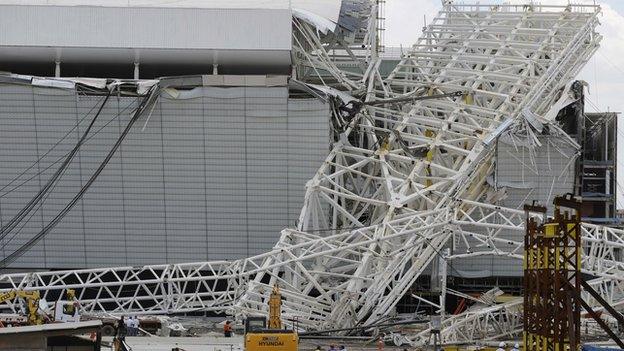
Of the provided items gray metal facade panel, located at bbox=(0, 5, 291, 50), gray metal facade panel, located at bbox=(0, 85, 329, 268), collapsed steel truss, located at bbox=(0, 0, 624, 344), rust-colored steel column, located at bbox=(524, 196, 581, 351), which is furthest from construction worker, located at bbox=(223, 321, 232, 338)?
rust-colored steel column, located at bbox=(524, 196, 581, 351)

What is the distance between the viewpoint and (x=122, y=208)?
93.3 m

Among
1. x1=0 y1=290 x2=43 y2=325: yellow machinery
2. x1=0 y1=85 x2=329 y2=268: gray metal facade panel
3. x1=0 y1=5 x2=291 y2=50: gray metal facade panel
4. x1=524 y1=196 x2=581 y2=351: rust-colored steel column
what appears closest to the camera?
x1=524 y1=196 x2=581 y2=351: rust-colored steel column

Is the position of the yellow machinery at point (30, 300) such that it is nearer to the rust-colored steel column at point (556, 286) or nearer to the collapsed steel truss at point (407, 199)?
the collapsed steel truss at point (407, 199)

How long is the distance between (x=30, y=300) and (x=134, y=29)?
25.3 meters

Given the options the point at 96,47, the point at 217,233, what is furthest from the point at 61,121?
the point at 217,233

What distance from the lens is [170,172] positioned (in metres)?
93.2

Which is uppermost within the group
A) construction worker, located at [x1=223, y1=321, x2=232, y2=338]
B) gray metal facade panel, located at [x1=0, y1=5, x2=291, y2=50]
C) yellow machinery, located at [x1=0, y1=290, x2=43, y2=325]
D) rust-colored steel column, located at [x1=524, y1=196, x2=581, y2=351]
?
gray metal facade panel, located at [x1=0, y1=5, x2=291, y2=50]

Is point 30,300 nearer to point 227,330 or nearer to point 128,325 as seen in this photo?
point 128,325

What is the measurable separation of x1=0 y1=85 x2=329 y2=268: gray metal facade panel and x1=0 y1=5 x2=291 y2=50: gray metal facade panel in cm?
376

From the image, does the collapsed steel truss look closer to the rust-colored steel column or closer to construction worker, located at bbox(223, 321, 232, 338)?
construction worker, located at bbox(223, 321, 232, 338)

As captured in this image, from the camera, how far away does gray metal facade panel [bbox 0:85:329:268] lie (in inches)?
3649

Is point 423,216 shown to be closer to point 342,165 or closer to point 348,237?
point 348,237

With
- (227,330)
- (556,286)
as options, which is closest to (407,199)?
(227,330)

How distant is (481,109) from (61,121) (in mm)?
24630
